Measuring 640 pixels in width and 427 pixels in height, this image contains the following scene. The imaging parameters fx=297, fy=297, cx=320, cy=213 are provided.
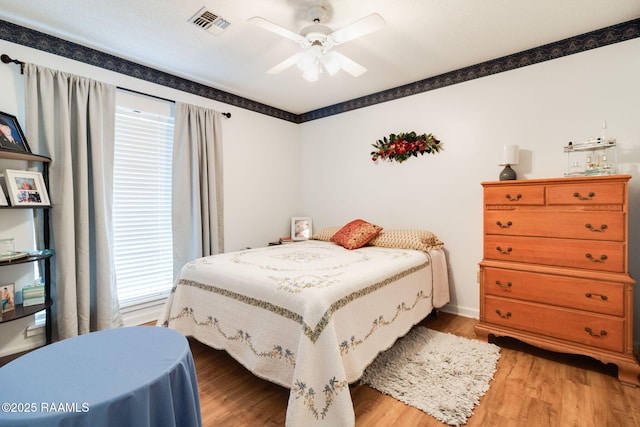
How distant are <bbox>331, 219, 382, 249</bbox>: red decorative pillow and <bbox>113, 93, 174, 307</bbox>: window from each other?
1.85 metres

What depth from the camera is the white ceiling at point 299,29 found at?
203 cm

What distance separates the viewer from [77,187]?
248cm

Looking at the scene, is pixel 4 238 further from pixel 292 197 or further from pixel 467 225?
pixel 467 225

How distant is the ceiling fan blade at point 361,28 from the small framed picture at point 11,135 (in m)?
2.39

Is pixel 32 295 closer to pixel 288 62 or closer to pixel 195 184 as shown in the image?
pixel 195 184

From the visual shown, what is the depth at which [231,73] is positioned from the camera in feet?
10.1

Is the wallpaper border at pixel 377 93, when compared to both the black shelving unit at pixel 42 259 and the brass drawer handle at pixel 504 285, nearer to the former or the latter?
the black shelving unit at pixel 42 259

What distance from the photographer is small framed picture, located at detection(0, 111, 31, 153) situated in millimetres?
2098

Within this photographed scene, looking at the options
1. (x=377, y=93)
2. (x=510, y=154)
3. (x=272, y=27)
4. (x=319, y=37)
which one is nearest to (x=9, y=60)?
(x=272, y=27)

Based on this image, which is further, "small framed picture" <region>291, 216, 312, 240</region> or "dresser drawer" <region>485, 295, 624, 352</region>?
"small framed picture" <region>291, 216, 312, 240</region>

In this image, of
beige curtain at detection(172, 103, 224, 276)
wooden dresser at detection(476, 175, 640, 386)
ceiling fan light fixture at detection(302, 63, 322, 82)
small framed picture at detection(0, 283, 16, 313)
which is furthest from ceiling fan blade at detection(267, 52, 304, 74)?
small framed picture at detection(0, 283, 16, 313)

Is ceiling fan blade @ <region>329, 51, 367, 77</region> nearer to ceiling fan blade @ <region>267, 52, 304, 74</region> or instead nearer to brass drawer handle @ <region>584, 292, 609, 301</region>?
ceiling fan blade @ <region>267, 52, 304, 74</region>

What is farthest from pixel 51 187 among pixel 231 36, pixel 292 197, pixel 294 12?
pixel 292 197

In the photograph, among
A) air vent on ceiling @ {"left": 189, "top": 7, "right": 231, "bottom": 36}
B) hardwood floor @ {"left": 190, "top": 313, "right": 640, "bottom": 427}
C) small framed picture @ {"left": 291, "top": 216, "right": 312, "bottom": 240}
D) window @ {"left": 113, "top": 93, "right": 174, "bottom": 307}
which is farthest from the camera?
small framed picture @ {"left": 291, "top": 216, "right": 312, "bottom": 240}
